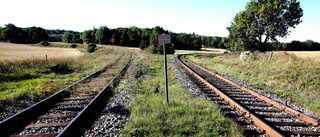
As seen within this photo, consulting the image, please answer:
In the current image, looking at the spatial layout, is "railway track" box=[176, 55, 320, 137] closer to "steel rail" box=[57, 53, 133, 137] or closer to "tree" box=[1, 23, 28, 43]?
"steel rail" box=[57, 53, 133, 137]

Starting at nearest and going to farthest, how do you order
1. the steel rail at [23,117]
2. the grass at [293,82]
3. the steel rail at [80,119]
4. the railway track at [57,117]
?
the steel rail at [80,119], the railway track at [57,117], the steel rail at [23,117], the grass at [293,82]

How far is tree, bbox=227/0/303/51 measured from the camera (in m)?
31.9

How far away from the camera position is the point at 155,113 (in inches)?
262

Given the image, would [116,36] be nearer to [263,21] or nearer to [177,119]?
[263,21]

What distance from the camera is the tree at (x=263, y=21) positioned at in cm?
3186

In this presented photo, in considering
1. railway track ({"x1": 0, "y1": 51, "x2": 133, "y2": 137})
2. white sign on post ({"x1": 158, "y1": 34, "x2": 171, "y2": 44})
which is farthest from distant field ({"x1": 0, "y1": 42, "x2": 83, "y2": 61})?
white sign on post ({"x1": 158, "y1": 34, "x2": 171, "y2": 44})

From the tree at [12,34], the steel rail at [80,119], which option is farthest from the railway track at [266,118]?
the tree at [12,34]

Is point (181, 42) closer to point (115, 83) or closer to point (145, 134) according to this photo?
point (115, 83)

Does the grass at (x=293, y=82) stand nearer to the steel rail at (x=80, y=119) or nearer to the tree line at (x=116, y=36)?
the steel rail at (x=80, y=119)

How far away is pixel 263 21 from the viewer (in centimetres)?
3297

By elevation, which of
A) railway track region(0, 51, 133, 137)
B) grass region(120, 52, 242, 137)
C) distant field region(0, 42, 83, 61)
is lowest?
railway track region(0, 51, 133, 137)

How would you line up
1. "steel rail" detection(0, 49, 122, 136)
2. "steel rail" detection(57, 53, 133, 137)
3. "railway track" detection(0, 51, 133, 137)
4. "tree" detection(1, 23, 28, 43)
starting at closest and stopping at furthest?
"steel rail" detection(57, 53, 133, 137) → "railway track" detection(0, 51, 133, 137) → "steel rail" detection(0, 49, 122, 136) → "tree" detection(1, 23, 28, 43)

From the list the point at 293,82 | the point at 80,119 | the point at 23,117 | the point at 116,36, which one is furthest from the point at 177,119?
the point at 116,36

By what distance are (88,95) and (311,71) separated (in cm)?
1213
